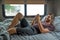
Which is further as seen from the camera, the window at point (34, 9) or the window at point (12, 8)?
the window at point (34, 9)

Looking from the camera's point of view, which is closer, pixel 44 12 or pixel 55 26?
pixel 55 26

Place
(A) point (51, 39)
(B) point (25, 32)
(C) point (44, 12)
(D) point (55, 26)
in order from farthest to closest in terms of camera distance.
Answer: (C) point (44, 12) < (D) point (55, 26) < (B) point (25, 32) < (A) point (51, 39)

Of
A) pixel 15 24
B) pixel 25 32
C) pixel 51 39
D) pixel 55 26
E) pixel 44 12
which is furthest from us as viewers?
pixel 44 12

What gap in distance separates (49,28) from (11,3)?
6.23ft

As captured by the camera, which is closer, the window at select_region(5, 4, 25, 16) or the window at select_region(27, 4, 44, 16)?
the window at select_region(5, 4, 25, 16)

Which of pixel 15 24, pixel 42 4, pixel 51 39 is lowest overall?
pixel 51 39

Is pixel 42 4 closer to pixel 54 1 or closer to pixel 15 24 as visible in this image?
pixel 54 1

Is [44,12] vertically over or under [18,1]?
under

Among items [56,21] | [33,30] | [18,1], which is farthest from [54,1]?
[33,30]

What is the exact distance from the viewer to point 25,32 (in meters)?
2.21

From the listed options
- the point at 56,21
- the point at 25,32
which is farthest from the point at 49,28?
the point at 25,32

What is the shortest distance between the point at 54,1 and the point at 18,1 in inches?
46.4

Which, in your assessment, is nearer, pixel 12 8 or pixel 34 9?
pixel 12 8

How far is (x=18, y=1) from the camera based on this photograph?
4.02 m
